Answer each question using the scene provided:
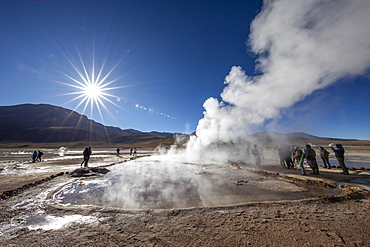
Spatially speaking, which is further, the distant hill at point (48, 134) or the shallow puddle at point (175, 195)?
the distant hill at point (48, 134)

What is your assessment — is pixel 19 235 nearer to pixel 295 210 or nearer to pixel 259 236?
pixel 259 236

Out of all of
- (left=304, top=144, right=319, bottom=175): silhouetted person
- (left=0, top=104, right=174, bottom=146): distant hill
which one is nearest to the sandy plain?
(left=304, top=144, right=319, bottom=175): silhouetted person

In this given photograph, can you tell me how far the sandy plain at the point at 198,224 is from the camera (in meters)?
3.54

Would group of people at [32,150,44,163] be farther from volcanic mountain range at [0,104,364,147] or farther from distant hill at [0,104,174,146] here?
distant hill at [0,104,174,146]

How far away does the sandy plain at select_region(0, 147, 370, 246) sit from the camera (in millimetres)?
3543

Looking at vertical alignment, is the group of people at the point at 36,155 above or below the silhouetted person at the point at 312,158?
below

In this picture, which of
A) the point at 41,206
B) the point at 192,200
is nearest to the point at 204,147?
the point at 192,200

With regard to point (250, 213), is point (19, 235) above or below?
below

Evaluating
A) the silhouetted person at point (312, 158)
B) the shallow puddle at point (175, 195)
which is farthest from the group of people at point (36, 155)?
the silhouetted person at point (312, 158)

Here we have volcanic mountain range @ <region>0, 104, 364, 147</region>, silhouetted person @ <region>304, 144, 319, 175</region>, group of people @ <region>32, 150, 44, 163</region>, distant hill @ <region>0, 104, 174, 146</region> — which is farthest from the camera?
distant hill @ <region>0, 104, 174, 146</region>

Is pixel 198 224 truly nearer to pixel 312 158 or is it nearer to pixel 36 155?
pixel 312 158

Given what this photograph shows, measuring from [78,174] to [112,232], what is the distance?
10.5 metres

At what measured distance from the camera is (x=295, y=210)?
5.02 metres

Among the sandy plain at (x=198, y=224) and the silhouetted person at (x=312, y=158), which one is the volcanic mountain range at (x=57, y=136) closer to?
the silhouetted person at (x=312, y=158)
